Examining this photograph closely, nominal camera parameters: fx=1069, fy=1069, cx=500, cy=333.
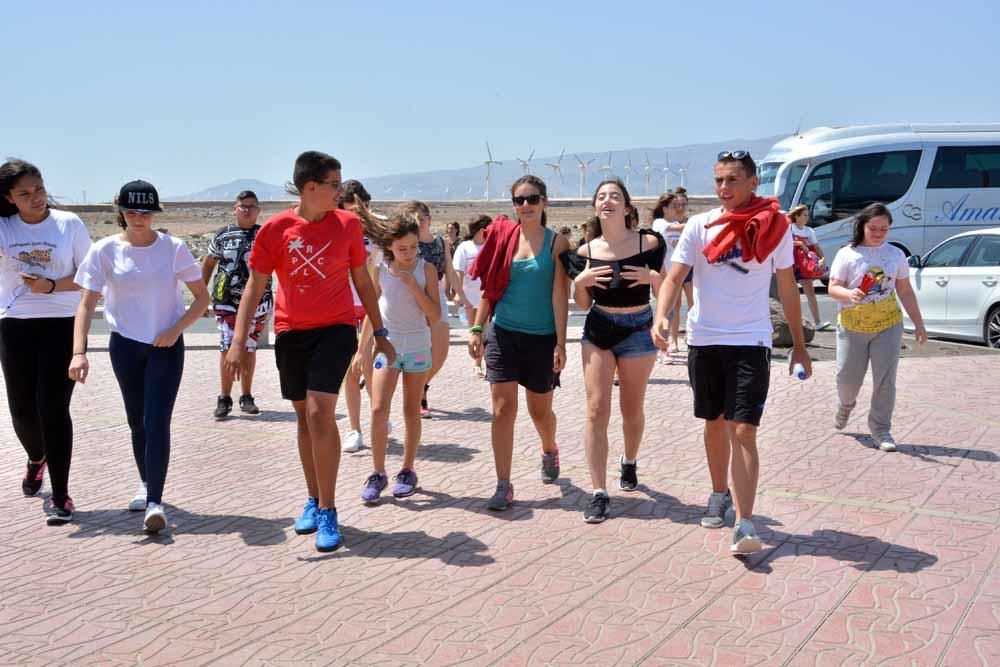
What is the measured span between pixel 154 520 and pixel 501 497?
1.92 metres

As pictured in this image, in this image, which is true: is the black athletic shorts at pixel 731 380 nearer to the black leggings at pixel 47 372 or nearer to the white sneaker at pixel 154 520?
the white sneaker at pixel 154 520

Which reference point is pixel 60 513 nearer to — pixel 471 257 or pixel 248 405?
pixel 248 405

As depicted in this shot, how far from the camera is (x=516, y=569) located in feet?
16.9

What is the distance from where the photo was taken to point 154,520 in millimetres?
5758

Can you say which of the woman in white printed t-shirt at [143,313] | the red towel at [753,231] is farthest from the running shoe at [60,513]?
the red towel at [753,231]

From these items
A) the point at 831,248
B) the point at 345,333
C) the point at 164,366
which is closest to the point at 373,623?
the point at 345,333

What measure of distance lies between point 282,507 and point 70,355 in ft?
5.09

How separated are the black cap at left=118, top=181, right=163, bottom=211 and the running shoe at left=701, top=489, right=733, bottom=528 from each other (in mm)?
3441

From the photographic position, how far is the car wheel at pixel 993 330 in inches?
541

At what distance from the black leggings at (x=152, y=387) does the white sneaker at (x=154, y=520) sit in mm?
70

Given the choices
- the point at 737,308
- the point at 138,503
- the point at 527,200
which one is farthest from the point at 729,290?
the point at 138,503

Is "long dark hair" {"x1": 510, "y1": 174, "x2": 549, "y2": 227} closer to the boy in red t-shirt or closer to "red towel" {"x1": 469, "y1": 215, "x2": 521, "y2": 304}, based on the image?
"red towel" {"x1": 469, "y1": 215, "x2": 521, "y2": 304}

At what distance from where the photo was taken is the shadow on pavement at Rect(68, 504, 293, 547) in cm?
577

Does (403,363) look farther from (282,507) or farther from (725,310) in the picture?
(725,310)
